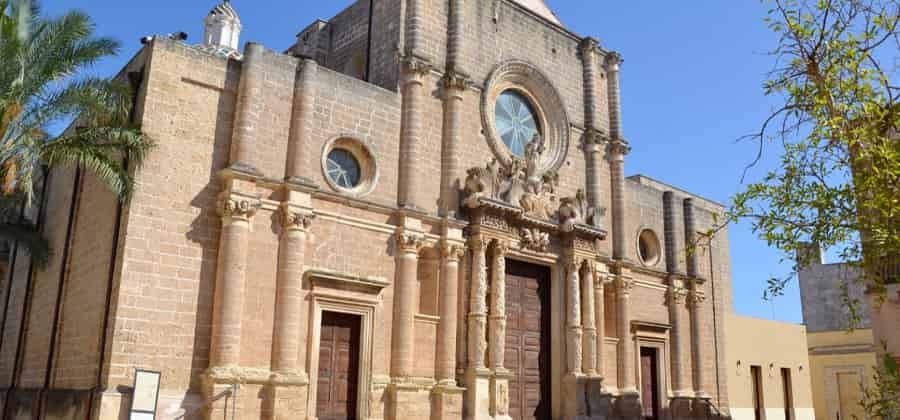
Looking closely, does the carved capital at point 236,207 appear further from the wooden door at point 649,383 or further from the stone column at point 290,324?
the wooden door at point 649,383

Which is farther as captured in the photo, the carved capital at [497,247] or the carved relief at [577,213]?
the carved relief at [577,213]

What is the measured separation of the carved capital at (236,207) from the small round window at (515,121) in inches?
292

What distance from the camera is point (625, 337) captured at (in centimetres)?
2084

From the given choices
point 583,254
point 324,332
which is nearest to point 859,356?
point 583,254

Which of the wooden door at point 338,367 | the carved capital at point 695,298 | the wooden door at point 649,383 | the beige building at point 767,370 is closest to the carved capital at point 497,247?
the wooden door at point 338,367

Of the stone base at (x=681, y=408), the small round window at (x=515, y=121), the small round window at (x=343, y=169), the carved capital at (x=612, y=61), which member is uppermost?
the carved capital at (x=612, y=61)

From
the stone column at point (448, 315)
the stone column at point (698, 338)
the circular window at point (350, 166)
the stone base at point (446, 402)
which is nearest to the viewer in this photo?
the circular window at point (350, 166)

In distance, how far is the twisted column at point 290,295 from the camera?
13805mm

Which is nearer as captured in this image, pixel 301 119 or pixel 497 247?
pixel 301 119

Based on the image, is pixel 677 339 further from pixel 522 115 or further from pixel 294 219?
pixel 294 219

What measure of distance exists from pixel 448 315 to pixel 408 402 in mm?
2064

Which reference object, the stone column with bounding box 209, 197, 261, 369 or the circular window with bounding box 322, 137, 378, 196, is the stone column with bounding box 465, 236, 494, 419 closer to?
the circular window with bounding box 322, 137, 378, 196

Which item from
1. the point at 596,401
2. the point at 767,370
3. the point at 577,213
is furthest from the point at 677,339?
the point at 767,370

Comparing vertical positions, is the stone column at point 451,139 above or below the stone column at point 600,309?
above
